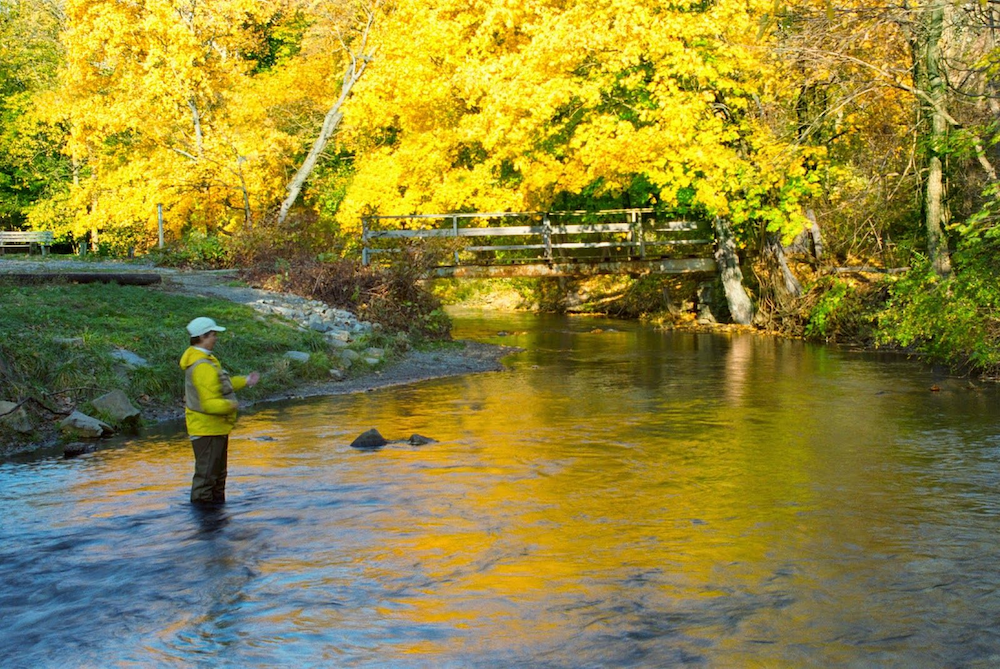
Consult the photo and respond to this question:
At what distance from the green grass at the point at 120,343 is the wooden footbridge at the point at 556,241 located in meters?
6.73

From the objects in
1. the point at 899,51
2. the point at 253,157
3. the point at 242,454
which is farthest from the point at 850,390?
the point at 253,157

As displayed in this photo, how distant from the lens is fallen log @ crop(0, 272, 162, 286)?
18.3 meters

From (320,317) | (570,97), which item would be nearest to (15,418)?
(320,317)

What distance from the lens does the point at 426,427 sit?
13562mm

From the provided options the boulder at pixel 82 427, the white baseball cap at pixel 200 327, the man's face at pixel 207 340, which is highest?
the white baseball cap at pixel 200 327

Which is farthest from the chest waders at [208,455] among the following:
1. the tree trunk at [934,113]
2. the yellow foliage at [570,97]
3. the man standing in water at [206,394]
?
the yellow foliage at [570,97]

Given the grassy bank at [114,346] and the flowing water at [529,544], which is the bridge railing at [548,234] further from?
the flowing water at [529,544]

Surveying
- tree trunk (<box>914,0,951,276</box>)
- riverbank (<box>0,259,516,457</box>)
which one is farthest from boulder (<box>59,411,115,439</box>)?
tree trunk (<box>914,0,951,276</box>)

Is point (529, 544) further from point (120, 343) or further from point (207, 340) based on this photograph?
point (120, 343)

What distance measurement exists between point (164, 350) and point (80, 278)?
443 centimetres

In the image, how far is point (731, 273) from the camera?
27156mm

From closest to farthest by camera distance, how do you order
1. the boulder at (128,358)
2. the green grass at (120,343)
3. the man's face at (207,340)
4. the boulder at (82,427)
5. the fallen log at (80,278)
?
the man's face at (207,340) → the boulder at (82,427) → the green grass at (120,343) → the boulder at (128,358) → the fallen log at (80,278)

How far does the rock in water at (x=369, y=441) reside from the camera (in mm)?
12195

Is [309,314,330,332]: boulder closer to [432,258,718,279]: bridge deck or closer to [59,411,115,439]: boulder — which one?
[59,411,115,439]: boulder
